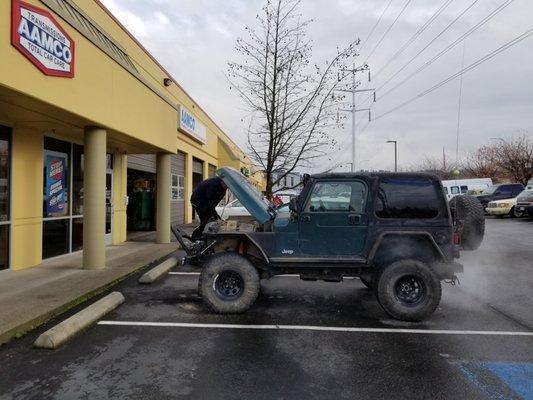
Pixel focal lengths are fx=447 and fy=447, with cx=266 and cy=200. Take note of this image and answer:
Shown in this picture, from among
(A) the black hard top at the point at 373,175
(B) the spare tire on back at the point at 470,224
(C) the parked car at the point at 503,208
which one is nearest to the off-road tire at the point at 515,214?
(C) the parked car at the point at 503,208

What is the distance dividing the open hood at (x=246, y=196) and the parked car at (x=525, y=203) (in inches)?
778

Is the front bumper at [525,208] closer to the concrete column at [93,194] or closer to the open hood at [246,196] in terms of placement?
the open hood at [246,196]

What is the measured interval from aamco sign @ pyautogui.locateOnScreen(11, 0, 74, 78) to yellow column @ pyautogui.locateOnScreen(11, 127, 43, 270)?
94.1 inches

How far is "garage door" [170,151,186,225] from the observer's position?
746 inches

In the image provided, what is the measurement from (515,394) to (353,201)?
302 cm

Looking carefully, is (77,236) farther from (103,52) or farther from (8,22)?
(8,22)

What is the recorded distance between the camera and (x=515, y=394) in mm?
3734

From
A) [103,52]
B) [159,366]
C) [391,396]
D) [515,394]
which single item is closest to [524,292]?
[515,394]

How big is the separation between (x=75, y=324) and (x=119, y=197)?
8.64 meters

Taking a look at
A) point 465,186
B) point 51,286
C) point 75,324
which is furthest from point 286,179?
point 465,186

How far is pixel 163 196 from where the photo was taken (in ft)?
43.9

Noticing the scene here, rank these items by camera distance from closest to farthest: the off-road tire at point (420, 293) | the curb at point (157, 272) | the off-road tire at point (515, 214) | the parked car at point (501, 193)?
the off-road tire at point (420, 293) → the curb at point (157, 272) → the off-road tire at point (515, 214) → the parked car at point (501, 193)

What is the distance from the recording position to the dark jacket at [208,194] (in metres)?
8.03

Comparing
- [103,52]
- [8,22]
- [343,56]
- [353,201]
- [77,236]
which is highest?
[343,56]
